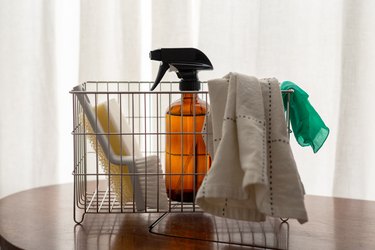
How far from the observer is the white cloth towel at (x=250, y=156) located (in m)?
0.79

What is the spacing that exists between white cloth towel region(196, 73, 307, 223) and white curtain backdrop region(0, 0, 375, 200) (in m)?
0.73

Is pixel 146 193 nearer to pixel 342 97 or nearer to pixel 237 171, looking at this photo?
pixel 237 171

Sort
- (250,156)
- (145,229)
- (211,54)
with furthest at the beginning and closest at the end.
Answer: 1. (211,54)
2. (145,229)
3. (250,156)

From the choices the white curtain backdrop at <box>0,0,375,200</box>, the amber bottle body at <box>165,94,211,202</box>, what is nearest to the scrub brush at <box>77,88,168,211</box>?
the amber bottle body at <box>165,94,211,202</box>

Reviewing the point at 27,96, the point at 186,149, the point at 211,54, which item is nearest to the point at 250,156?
the point at 186,149

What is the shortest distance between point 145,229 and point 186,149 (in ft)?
0.44

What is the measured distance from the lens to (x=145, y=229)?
92 centimetres

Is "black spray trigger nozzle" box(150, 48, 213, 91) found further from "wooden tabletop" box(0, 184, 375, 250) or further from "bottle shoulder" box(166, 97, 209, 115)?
"wooden tabletop" box(0, 184, 375, 250)

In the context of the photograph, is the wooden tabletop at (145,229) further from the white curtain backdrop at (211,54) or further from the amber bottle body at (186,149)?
the white curtain backdrop at (211,54)

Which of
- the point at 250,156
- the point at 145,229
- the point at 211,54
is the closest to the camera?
the point at 250,156

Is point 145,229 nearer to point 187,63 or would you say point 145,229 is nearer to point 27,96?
point 187,63

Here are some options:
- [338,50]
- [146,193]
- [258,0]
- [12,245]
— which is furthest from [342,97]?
[12,245]

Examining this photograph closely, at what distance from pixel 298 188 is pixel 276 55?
2.74 ft

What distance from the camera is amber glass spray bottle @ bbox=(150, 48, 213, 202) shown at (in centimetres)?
94
